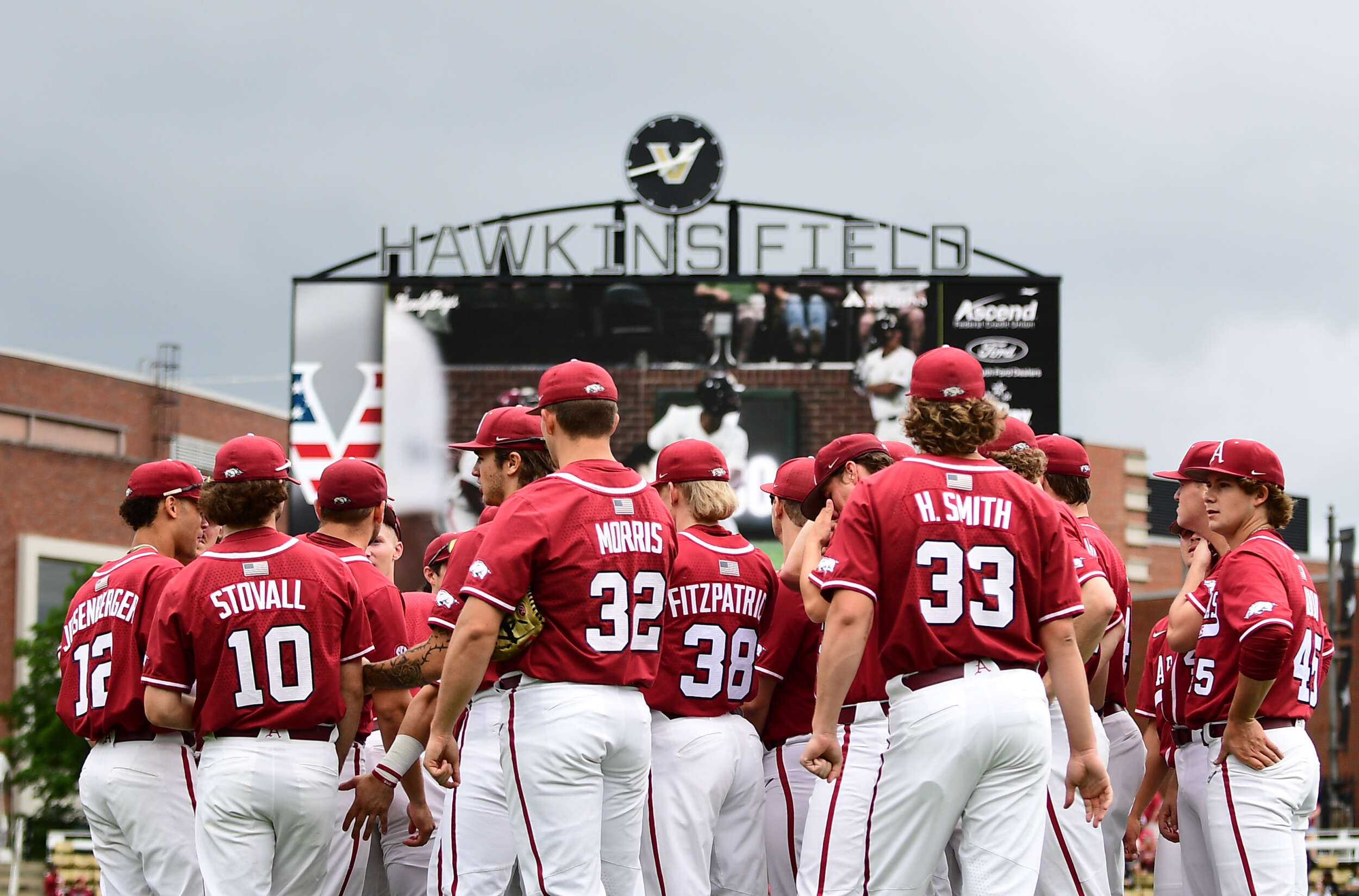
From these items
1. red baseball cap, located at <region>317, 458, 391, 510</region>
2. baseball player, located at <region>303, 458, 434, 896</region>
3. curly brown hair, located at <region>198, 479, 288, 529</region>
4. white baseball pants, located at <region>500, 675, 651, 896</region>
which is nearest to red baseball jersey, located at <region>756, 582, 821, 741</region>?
white baseball pants, located at <region>500, 675, 651, 896</region>

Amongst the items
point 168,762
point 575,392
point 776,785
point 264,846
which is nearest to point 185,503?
point 168,762

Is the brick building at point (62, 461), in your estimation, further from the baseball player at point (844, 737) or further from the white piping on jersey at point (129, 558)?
the baseball player at point (844, 737)

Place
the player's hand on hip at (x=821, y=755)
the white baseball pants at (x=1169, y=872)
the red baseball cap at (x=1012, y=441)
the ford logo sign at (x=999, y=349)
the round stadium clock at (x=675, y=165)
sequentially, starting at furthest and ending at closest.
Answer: the round stadium clock at (x=675, y=165), the ford logo sign at (x=999, y=349), the white baseball pants at (x=1169, y=872), the red baseball cap at (x=1012, y=441), the player's hand on hip at (x=821, y=755)

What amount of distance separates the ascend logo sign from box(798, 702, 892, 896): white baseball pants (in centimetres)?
1482

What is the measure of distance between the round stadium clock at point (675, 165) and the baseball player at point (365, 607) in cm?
1620

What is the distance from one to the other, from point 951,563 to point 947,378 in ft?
2.21

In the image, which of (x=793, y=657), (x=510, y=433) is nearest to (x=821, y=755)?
(x=793, y=657)

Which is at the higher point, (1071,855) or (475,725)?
(475,725)

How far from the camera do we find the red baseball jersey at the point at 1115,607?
6.84 m

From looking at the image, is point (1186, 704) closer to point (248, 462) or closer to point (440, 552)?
point (440, 552)

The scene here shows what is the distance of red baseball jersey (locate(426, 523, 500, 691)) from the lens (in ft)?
18.9

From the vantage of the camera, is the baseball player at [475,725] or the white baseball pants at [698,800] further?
the white baseball pants at [698,800]

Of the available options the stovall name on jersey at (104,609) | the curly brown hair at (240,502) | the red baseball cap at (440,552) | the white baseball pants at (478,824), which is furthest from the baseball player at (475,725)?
the red baseball cap at (440,552)

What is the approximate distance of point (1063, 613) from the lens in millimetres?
5273
